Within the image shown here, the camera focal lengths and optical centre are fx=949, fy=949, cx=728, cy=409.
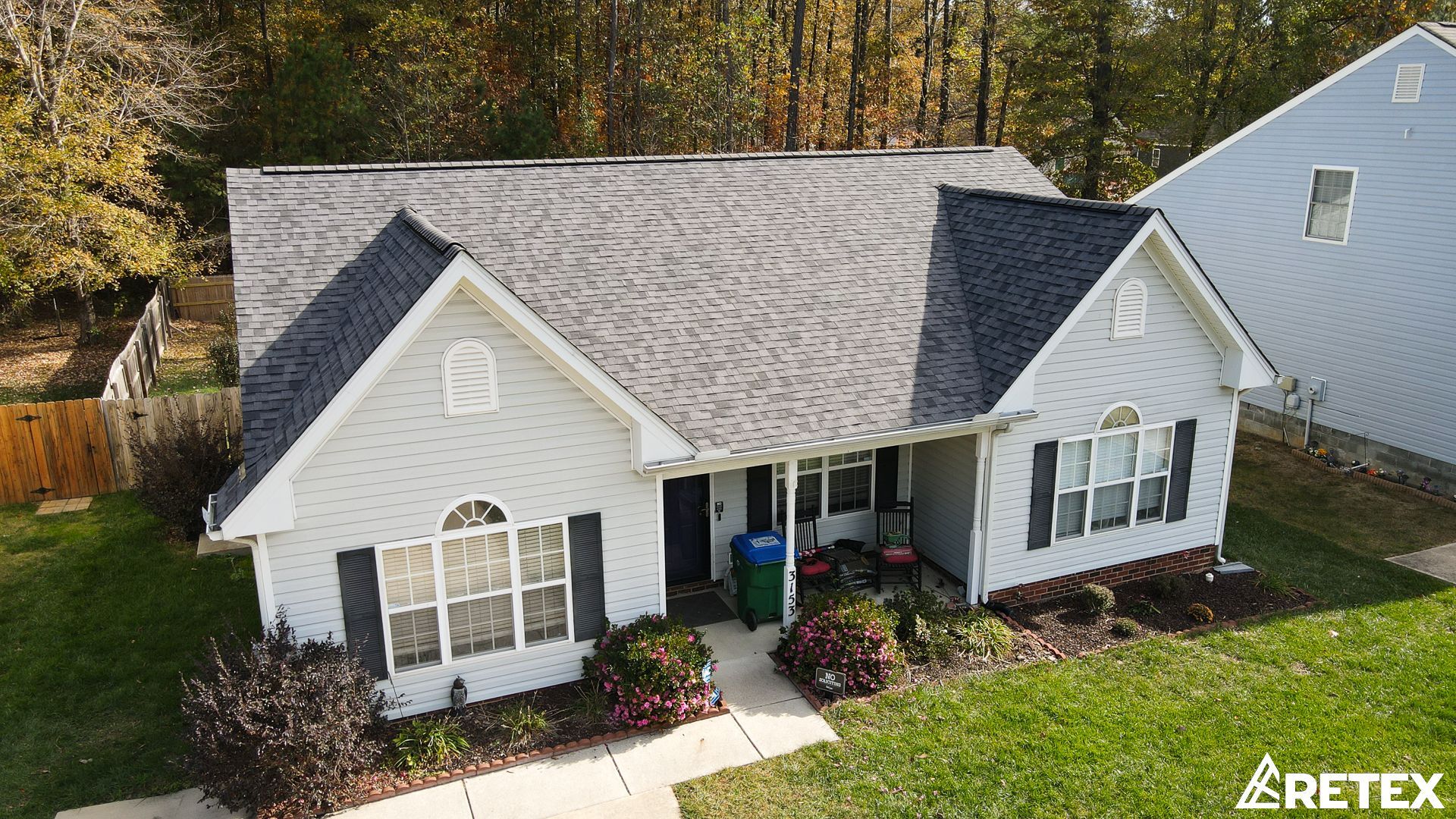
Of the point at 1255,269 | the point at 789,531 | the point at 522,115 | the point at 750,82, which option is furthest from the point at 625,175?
the point at 750,82

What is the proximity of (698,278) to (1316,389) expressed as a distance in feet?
45.7

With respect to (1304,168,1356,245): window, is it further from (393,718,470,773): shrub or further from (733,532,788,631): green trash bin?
(393,718,470,773): shrub

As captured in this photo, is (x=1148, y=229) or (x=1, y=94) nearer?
(x=1148, y=229)

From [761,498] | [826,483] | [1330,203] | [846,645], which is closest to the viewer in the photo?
[846,645]

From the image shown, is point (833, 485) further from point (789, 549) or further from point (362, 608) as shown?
point (362, 608)

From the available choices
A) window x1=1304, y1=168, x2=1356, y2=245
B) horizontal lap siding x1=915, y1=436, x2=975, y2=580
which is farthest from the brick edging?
→ window x1=1304, y1=168, x2=1356, y2=245

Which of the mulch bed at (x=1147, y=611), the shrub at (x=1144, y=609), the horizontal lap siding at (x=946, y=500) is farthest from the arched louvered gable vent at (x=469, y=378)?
the shrub at (x=1144, y=609)

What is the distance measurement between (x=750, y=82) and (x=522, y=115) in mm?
9527

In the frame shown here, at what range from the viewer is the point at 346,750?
350 inches

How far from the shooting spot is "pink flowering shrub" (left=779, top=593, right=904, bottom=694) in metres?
10.9

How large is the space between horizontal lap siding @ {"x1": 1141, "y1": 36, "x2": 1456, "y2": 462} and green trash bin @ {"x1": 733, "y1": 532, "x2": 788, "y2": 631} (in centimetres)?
1297

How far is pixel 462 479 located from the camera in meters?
9.86

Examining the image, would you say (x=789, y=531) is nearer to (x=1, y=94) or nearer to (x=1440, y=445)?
(x=1440, y=445)

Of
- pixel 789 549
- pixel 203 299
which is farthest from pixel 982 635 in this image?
pixel 203 299
